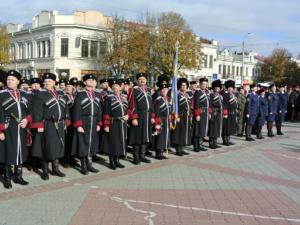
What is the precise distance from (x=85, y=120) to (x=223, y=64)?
7863 centimetres

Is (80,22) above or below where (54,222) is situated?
above

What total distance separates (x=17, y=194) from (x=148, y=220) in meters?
2.45

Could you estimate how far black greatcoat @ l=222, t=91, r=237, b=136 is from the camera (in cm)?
1321

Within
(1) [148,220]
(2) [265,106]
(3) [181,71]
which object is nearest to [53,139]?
(1) [148,220]

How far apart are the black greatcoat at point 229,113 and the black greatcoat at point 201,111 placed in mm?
1235

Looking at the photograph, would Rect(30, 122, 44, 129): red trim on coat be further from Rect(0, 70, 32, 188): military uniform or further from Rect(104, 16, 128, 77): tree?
Rect(104, 16, 128, 77): tree

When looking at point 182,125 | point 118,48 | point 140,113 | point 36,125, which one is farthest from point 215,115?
point 118,48

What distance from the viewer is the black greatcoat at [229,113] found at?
43.3 feet

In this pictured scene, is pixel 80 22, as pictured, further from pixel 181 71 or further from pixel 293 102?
pixel 293 102

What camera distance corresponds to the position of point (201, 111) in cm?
1189

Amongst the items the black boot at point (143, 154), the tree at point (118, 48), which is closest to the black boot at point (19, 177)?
the black boot at point (143, 154)

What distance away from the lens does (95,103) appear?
353 inches

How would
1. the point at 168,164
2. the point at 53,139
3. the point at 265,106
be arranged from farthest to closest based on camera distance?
the point at 265,106 < the point at 168,164 < the point at 53,139

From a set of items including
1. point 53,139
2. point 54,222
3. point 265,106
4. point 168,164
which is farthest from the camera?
point 265,106
